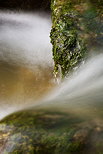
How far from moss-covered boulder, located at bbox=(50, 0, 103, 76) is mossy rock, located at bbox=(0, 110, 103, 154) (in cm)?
197

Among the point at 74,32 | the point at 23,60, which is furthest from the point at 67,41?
the point at 23,60

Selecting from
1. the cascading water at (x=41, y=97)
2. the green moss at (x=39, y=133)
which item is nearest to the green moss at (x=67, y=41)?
the cascading water at (x=41, y=97)

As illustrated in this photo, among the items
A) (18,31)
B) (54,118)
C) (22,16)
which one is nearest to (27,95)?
(54,118)

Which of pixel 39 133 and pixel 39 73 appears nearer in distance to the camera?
pixel 39 133

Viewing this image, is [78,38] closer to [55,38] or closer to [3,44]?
[55,38]

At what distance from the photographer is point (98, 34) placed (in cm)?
445

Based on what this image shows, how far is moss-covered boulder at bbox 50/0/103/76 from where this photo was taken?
4.39 m

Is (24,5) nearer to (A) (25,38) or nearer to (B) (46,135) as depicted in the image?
(A) (25,38)

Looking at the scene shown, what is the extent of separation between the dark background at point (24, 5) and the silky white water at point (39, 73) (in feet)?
1.10

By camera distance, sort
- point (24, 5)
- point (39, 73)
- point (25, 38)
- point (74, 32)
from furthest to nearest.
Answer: point (24, 5) → point (25, 38) → point (39, 73) → point (74, 32)

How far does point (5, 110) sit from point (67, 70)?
1.25 m

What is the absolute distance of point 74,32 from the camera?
4.53m

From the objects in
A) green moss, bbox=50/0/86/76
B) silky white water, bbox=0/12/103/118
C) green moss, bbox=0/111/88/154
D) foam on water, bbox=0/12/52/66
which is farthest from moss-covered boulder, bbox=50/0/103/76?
green moss, bbox=0/111/88/154

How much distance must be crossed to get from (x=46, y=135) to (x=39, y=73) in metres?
2.82
